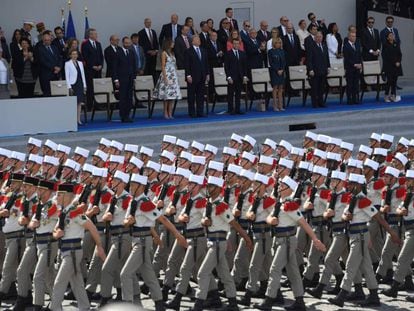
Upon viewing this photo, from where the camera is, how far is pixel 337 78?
23188mm

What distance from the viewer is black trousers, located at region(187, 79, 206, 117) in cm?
2111

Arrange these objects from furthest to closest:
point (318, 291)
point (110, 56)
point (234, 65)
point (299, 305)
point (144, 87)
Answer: point (144, 87), point (234, 65), point (110, 56), point (318, 291), point (299, 305)

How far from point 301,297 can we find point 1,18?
11952 millimetres

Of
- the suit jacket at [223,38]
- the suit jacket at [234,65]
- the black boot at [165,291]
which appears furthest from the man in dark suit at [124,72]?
the black boot at [165,291]

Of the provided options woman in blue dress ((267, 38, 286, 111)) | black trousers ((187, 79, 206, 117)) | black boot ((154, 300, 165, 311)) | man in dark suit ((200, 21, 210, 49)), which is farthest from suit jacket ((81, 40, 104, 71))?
black boot ((154, 300, 165, 311))

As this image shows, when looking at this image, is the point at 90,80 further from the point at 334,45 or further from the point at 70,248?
the point at 70,248

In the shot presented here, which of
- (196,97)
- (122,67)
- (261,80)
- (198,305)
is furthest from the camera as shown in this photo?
(261,80)

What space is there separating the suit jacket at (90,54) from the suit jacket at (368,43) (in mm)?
5592

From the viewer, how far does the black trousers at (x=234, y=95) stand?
2136 cm

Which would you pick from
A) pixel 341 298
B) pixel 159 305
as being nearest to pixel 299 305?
pixel 341 298

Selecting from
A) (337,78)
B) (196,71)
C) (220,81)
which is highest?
(196,71)

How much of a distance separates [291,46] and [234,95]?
70.7 inches

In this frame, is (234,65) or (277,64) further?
(277,64)

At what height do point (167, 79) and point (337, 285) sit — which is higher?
point (167, 79)
